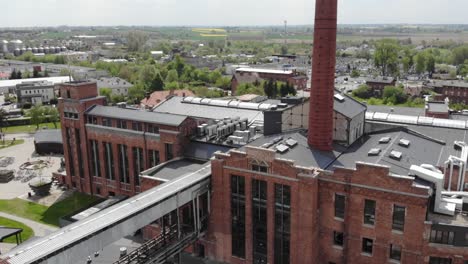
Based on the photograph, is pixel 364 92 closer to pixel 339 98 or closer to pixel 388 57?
pixel 388 57

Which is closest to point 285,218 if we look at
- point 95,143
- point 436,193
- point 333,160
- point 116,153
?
point 333,160

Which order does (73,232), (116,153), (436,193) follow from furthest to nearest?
1. (116,153)
2. (436,193)
3. (73,232)

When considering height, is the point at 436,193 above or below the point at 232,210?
above

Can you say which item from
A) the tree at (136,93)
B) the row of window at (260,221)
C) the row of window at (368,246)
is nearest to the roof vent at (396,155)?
the row of window at (368,246)

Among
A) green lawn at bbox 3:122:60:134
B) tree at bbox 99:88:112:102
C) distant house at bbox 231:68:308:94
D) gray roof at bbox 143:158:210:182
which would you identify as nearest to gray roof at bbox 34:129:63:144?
green lawn at bbox 3:122:60:134

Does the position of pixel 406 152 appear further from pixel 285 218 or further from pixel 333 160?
pixel 285 218

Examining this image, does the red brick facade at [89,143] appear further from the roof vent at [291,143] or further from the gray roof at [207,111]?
the roof vent at [291,143]

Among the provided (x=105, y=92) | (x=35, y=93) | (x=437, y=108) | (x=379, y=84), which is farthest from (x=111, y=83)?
(x=437, y=108)
